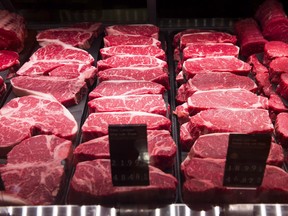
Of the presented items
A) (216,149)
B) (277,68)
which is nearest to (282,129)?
(216,149)

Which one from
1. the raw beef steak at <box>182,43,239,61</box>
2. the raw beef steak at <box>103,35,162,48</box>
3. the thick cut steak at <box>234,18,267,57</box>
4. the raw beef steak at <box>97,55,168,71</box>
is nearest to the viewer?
the raw beef steak at <box>97,55,168,71</box>

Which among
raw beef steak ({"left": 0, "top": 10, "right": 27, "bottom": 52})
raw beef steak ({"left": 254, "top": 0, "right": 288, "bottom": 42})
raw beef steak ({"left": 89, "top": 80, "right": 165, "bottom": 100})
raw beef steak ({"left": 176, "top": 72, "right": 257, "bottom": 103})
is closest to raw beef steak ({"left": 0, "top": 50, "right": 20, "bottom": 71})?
raw beef steak ({"left": 0, "top": 10, "right": 27, "bottom": 52})

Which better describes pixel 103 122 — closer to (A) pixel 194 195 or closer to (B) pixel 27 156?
(B) pixel 27 156

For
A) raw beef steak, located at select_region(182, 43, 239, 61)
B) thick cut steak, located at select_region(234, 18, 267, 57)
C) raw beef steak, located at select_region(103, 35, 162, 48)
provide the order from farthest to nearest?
raw beef steak, located at select_region(103, 35, 162, 48) < thick cut steak, located at select_region(234, 18, 267, 57) < raw beef steak, located at select_region(182, 43, 239, 61)

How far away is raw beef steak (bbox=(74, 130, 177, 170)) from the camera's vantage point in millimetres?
2221

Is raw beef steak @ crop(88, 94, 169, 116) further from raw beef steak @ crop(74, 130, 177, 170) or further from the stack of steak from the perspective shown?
raw beef steak @ crop(74, 130, 177, 170)

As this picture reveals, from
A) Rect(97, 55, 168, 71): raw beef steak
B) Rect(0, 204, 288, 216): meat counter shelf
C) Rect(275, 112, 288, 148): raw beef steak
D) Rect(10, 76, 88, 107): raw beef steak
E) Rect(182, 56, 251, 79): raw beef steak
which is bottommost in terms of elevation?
Rect(275, 112, 288, 148): raw beef steak

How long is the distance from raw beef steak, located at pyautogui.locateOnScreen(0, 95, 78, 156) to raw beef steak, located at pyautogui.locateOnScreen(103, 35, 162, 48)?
94cm

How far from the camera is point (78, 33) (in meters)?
3.71

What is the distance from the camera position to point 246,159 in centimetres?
162

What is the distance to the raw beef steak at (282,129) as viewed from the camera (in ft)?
7.95

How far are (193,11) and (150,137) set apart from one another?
1.76 metres

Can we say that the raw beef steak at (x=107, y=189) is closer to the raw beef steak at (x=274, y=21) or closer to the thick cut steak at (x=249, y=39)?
the thick cut steak at (x=249, y=39)

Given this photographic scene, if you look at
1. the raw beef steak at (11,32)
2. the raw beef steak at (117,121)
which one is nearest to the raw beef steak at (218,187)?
the raw beef steak at (117,121)
